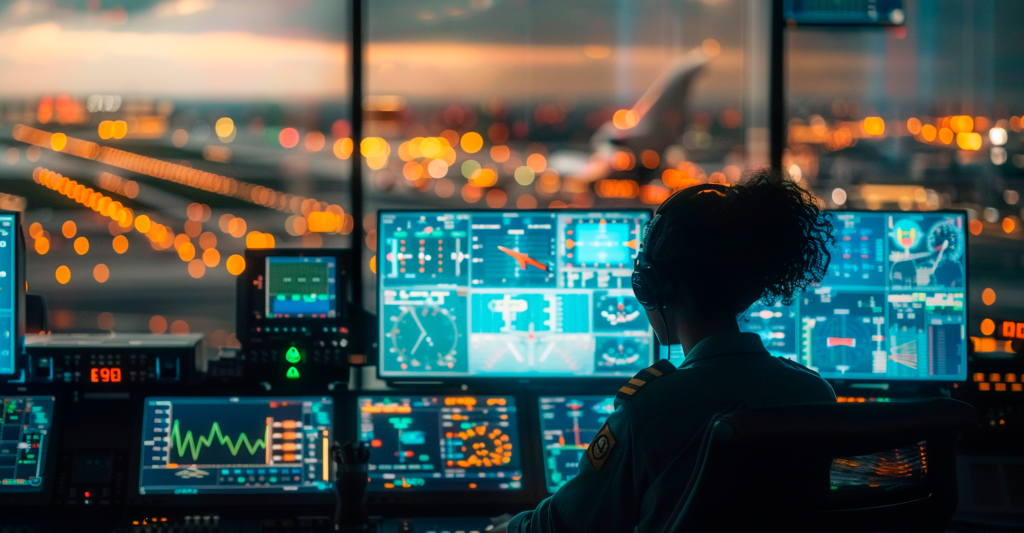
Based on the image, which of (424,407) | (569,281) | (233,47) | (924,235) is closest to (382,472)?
(424,407)

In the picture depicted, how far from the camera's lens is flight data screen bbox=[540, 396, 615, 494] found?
2172 mm

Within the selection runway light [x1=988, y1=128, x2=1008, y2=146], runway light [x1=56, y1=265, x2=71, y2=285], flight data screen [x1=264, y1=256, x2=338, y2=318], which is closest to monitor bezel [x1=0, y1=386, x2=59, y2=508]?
flight data screen [x1=264, y1=256, x2=338, y2=318]

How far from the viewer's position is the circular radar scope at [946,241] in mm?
2271

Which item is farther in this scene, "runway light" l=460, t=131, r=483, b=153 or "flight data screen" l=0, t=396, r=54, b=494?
"runway light" l=460, t=131, r=483, b=153

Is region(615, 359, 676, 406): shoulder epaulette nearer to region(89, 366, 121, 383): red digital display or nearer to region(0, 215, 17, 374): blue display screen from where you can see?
region(89, 366, 121, 383): red digital display

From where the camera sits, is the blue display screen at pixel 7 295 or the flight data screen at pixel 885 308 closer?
the blue display screen at pixel 7 295

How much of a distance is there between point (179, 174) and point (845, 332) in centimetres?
2866

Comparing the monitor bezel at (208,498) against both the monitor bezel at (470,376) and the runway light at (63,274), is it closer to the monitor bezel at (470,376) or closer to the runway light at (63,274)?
the monitor bezel at (470,376)

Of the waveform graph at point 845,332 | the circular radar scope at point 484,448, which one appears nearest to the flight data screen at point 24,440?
the circular radar scope at point 484,448

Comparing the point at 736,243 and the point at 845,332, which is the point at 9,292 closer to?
the point at 736,243

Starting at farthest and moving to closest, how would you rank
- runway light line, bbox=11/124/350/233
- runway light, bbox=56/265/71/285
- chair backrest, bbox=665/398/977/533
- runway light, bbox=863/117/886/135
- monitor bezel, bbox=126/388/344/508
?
runway light, bbox=863/117/886/135 < runway light line, bbox=11/124/350/233 < runway light, bbox=56/265/71/285 < monitor bezel, bbox=126/388/344/508 < chair backrest, bbox=665/398/977/533

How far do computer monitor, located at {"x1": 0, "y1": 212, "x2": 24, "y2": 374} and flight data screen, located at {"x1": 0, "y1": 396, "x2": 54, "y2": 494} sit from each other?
0.34 ft

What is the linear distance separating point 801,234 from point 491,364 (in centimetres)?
125

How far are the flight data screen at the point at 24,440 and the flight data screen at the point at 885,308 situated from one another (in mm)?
1939
